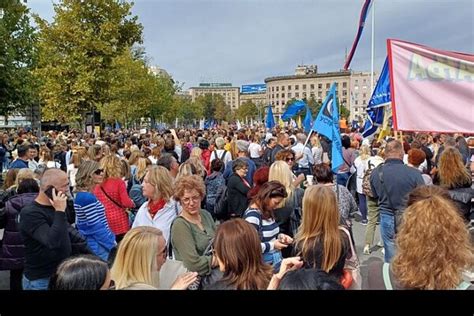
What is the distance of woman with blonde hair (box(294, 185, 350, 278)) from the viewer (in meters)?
3.23

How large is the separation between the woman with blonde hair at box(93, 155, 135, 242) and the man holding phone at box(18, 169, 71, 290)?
1550 millimetres

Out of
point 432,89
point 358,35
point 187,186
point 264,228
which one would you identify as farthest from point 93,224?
point 358,35

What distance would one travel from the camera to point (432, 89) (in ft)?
12.7

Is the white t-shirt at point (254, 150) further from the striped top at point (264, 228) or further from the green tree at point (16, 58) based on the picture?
the green tree at point (16, 58)

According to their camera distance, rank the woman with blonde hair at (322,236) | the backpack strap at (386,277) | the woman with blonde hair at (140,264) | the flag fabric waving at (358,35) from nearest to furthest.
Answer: the backpack strap at (386,277), the woman with blonde hair at (140,264), the woman with blonde hair at (322,236), the flag fabric waving at (358,35)

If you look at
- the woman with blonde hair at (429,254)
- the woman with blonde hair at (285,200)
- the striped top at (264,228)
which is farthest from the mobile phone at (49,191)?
the woman with blonde hair at (429,254)

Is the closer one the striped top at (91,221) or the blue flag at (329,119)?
the striped top at (91,221)

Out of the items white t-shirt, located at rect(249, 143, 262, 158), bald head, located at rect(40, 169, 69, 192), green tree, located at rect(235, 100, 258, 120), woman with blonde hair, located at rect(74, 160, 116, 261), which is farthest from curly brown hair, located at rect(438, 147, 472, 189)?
green tree, located at rect(235, 100, 258, 120)

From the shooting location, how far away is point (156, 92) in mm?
44375

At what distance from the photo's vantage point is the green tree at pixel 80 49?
821 inches

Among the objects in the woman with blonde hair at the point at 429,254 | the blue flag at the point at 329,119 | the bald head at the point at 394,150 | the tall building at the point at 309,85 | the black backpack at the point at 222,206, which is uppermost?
the tall building at the point at 309,85

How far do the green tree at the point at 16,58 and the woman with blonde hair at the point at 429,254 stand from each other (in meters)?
19.6

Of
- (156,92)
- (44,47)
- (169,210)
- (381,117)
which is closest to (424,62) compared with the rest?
(169,210)
